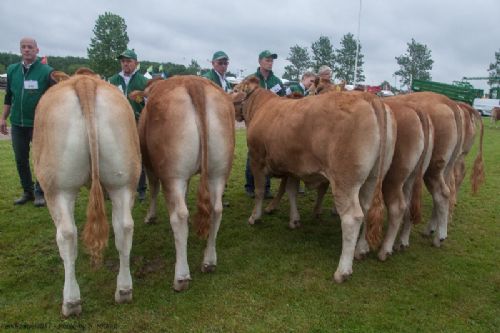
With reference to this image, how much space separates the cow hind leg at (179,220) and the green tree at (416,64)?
80.3 metres

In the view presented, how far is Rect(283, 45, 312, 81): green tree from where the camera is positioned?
3095 inches

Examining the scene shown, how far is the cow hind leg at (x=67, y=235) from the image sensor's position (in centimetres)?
348

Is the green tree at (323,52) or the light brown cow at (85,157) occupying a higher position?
the green tree at (323,52)

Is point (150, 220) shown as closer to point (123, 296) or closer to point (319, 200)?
point (123, 296)

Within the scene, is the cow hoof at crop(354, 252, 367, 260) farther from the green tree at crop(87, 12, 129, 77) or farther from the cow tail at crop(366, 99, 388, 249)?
the green tree at crop(87, 12, 129, 77)

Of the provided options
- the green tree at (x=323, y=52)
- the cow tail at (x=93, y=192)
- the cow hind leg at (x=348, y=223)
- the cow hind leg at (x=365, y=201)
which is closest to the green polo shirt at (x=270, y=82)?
the cow hind leg at (x=365, y=201)

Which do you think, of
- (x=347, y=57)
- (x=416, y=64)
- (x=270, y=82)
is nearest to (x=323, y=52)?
(x=347, y=57)

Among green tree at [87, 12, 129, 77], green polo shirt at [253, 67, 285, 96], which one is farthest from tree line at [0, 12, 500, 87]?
green polo shirt at [253, 67, 285, 96]

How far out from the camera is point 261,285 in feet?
14.4

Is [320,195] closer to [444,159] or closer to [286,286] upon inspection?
[444,159]

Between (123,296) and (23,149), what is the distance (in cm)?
386

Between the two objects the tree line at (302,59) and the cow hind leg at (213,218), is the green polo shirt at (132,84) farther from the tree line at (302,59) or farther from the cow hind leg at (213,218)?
the tree line at (302,59)

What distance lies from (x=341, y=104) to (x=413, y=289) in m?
2.11

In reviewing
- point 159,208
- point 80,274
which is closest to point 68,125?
point 80,274
